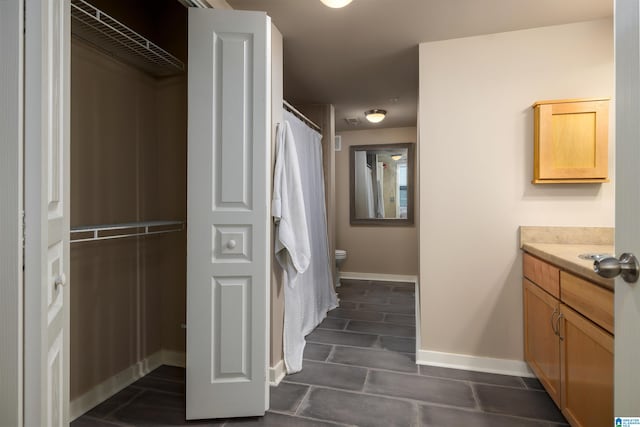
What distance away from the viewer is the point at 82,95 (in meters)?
1.90

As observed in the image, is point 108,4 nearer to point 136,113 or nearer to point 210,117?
point 136,113

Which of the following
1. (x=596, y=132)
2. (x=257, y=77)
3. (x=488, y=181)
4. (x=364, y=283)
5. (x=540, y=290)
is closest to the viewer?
(x=257, y=77)

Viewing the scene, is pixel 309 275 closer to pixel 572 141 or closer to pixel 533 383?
pixel 533 383

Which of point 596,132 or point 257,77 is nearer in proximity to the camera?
point 257,77

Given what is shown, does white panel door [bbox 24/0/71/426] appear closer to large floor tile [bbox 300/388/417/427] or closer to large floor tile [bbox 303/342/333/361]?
large floor tile [bbox 300/388/417/427]

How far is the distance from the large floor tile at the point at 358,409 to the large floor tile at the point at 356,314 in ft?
4.67

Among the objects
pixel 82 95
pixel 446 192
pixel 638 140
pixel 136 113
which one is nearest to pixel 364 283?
pixel 446 192

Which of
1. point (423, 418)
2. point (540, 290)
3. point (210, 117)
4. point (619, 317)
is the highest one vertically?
point (210, 117)

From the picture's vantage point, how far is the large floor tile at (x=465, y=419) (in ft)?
5.90

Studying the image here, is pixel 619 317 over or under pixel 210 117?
under

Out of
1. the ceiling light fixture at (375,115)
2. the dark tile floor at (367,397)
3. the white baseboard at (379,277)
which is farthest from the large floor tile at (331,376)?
the ceiling light fixture at (375,115)

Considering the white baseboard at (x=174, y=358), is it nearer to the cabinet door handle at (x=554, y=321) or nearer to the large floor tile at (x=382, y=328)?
the large floor tile at (x=382, y=328)

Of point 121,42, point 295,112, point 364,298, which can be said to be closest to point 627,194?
point 121,42

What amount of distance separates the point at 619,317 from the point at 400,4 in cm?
197
